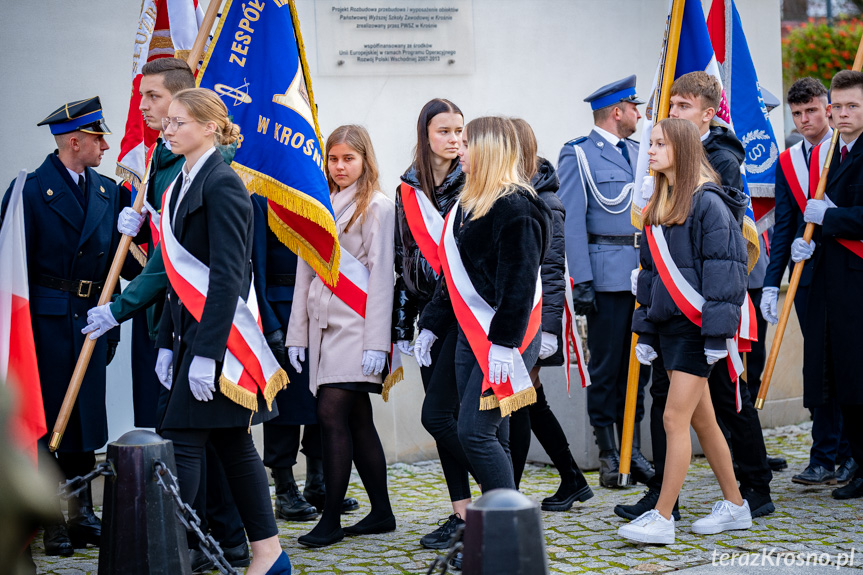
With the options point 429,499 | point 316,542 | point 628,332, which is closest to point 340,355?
point 316,542

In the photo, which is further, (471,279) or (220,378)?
(471,279)

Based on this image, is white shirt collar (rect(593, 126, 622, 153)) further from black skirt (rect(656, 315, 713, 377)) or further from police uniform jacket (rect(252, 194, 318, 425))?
police uniform jacket (rect(252, 194, 318, 425))

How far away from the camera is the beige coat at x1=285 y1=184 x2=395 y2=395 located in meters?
5.13

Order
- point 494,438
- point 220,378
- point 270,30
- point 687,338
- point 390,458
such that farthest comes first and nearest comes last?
point 390,458, point 270,30, point 687,338, point 494,438, point 220,378


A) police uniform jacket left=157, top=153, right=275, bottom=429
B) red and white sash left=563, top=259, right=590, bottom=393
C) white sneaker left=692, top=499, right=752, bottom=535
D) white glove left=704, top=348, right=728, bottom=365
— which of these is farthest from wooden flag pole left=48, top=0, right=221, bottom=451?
white sneaker left=692, top=499, right=752, bottom=535

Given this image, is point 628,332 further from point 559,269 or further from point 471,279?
point 471,279

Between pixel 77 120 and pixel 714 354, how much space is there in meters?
3.27

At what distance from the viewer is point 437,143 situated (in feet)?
16.8

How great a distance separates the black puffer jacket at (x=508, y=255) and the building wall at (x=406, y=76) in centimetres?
296

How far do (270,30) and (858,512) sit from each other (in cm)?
370

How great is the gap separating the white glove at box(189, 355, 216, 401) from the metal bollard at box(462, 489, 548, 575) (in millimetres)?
1391

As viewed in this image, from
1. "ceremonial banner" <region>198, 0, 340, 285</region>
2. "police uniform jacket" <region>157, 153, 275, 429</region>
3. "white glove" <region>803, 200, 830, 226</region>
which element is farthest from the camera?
"white glove" <region>803, 200, 830, 226</region>

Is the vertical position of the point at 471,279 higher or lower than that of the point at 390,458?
higher

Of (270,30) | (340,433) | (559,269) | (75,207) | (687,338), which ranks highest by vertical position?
(270,30)
